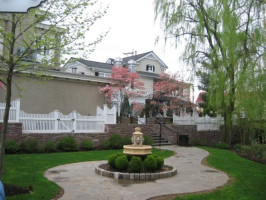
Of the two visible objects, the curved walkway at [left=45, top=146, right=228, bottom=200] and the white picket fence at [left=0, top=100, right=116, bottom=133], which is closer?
the curved walkway at [left=45, top=146, right=228, bottom=200]

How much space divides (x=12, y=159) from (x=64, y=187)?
418 cm

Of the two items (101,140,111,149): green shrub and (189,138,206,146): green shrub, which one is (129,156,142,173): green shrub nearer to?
(101,140,111,149): green shrub

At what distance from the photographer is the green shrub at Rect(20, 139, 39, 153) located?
11.8 metres

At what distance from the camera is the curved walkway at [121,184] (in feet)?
20.8

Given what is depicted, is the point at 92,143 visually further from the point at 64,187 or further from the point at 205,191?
the point at 205,191

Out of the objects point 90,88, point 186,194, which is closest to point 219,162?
point 186,194

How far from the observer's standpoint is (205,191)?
6820 millimetres

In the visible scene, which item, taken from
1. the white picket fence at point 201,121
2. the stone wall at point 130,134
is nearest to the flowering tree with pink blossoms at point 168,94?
the white picket fence at point 201,121

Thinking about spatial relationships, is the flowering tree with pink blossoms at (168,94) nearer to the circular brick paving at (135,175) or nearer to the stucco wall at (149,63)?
the stucco wall at (149,63)

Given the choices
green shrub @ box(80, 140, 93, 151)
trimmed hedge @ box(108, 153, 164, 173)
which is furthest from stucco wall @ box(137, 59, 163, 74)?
trimmed hedge @ box(108, 153, 164, 173)

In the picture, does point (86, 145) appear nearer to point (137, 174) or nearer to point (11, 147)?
point (11, 147)

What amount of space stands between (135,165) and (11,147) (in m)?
5.77

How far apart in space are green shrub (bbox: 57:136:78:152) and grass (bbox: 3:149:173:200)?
0.99m

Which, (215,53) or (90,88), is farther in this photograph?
(90,88)
